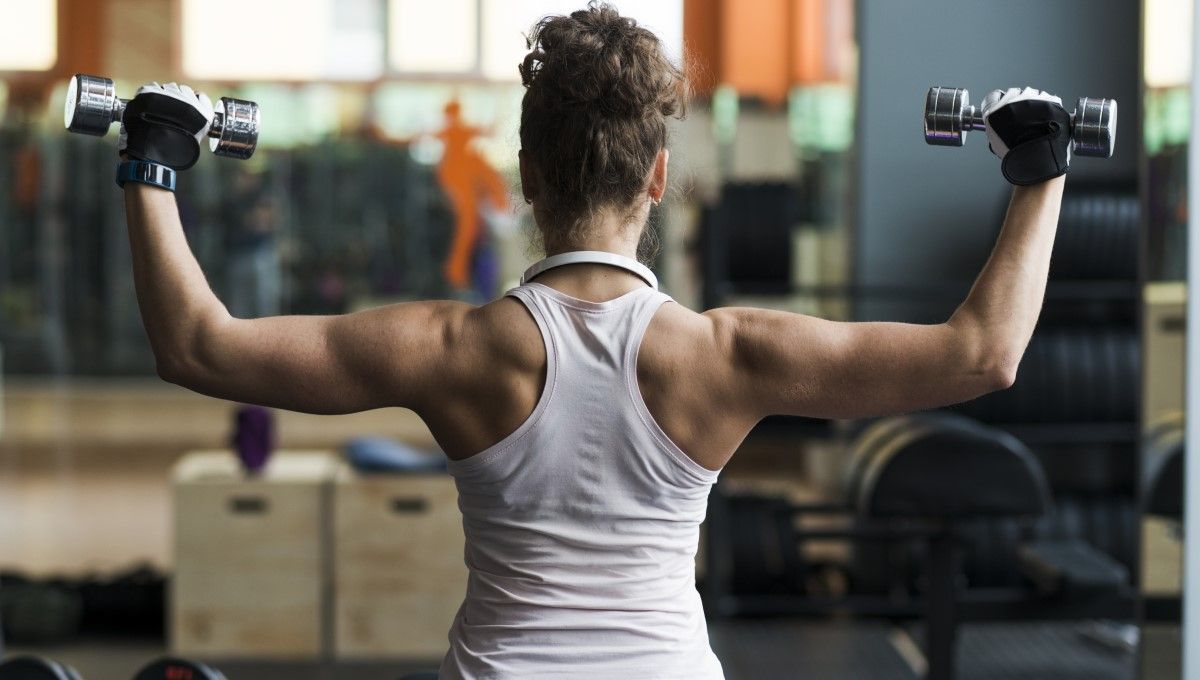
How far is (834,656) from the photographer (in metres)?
4.14

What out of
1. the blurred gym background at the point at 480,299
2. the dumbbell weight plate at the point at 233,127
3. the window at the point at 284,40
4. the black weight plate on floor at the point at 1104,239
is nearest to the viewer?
the dumbbell weight plate at the point at 233,127

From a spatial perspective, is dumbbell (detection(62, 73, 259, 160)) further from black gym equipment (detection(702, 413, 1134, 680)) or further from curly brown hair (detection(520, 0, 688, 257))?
black gym equipment (detection(702, 413, 1134, 680))

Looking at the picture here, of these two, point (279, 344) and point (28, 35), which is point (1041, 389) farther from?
point (28, 35)

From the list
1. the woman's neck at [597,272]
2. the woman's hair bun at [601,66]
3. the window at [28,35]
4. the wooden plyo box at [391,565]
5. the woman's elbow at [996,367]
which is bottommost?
the wooden plyo box at [391,565]

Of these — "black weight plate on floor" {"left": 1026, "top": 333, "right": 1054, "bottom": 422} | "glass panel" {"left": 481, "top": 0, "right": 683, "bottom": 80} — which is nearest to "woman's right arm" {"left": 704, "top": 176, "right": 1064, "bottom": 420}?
"black weight plate on floor" {"left": 1026, "top": 333, "right": 1054, "bottom": 422}

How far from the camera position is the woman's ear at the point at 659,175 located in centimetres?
128

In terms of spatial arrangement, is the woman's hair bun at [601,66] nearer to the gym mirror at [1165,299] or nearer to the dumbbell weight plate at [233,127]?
the dumbbell weight plate at [233,127]

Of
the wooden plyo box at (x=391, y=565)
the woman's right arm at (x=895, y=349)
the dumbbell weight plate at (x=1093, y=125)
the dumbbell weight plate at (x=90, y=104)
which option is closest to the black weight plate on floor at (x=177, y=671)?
the dumbbell weight plate at (x=90, y=104)

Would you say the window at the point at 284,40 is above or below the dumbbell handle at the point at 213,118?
above

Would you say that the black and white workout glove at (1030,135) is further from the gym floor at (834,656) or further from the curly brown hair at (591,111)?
the gym floor at (834,656)

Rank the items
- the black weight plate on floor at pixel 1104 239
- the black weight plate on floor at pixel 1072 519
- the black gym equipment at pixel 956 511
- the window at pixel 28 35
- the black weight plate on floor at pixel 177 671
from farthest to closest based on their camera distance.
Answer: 1. the window at pixel 28 35
2. the black weight plate on floor at pixel 1072 519
3. the black weight plate on floor at pixel 1104 239
4. the black gym equipment at pixel 956 511
5. the black weight plate on floor at pixel 177 671

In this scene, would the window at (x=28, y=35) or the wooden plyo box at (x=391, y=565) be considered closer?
the wooden plyo box at (x=391, y=565)

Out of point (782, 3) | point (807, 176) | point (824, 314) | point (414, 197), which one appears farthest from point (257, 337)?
point (782, 3)

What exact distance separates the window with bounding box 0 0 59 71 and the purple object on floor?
2500 mm
